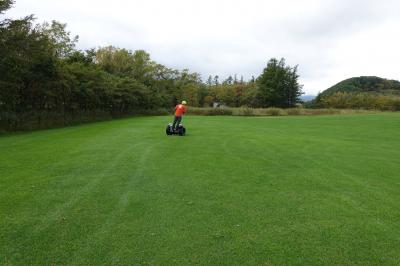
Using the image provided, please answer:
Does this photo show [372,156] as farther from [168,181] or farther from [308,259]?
[308,259]

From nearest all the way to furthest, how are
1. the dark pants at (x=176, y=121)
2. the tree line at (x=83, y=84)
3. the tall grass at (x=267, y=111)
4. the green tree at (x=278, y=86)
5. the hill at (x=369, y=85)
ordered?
1. the dark pants at (x=176, y=121)
2. the tree line at (x=83, y=84)
3. the tall grass at (x=267, y=111)
4. the green tree at (x=278, y=86)
5. the hill at (x=369, y=85)

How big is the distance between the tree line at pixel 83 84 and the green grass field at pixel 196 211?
573 inches

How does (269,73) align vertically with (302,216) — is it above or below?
above

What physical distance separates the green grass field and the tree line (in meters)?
14.5

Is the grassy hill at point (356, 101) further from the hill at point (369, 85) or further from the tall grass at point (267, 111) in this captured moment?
the tall grass at point (267, 111)

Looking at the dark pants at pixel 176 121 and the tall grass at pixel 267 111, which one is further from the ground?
the dark pants at pixel 176 121

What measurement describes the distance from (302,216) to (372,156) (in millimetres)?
7589

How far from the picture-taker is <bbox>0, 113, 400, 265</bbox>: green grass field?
4363 mm

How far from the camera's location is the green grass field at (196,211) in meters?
4.36

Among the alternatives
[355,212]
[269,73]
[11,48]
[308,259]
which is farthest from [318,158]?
[269,73]

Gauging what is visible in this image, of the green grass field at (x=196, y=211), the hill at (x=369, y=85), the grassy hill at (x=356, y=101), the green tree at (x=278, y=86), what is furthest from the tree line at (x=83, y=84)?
the hill at (x=369, y=85)

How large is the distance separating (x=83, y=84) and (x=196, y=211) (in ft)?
94.8

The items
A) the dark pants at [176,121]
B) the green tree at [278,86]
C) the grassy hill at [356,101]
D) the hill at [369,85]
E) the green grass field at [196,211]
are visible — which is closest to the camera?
the green grass field at [196,211]

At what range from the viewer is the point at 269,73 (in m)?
71.3
